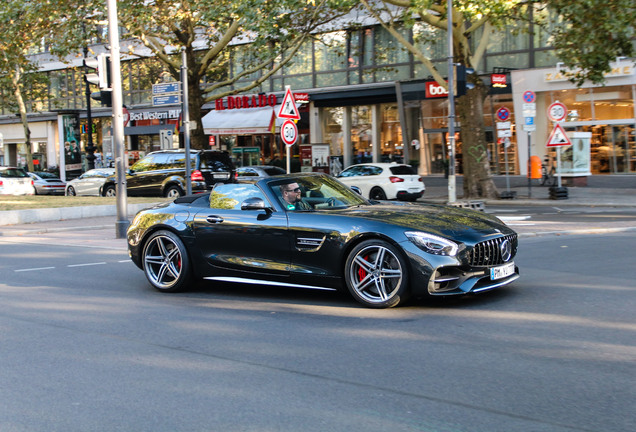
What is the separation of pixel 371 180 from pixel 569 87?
982cm

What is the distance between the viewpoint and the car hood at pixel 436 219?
23.1 ft

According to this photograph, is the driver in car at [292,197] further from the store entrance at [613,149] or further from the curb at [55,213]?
the store entrance at [613,149]

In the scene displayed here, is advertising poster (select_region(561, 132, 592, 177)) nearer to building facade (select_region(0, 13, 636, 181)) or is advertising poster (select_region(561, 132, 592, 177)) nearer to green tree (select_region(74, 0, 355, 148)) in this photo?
building facade (select_region(0, 13, 636, 181))

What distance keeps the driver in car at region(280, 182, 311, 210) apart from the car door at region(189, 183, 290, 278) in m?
0.17

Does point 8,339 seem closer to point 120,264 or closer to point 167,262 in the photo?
point 167,262

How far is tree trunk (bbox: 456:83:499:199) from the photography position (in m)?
24.0

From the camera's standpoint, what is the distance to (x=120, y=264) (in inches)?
440

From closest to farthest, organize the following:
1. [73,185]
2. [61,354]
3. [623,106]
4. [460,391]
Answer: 1. [460,391]
2. [61,354]
3. [623,106]
4. [73,185]

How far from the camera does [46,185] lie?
3647 centimetres

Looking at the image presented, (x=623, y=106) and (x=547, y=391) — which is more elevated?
(x=623, y=106)

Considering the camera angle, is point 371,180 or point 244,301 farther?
point 371,180

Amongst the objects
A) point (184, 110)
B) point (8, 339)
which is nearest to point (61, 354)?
point (8, 339)

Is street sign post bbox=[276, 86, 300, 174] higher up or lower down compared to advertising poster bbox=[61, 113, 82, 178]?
lower down

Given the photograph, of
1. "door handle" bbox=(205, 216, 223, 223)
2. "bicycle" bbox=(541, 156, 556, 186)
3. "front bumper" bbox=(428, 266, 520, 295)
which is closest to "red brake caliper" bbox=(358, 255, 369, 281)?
"front bumper" bbox=(428, 266, 520, 295)
